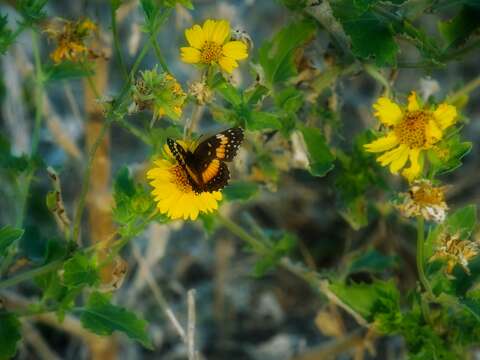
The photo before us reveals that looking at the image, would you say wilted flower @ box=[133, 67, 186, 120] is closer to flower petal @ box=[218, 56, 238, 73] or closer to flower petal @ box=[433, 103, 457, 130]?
flower petal @ box=[218, 56, 238, 73]

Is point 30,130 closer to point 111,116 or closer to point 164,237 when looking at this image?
point 164,237

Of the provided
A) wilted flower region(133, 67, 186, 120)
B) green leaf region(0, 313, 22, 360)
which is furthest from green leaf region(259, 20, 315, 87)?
green leaf region(0, 313, 22, 360)

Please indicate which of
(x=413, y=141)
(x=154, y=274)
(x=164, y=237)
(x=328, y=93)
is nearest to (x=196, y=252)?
(x=154, y=274)

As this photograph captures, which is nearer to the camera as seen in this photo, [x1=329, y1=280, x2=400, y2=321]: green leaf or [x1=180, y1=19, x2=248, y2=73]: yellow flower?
[x1=180, y1=19, x2=248, y2=73]: yellow flower

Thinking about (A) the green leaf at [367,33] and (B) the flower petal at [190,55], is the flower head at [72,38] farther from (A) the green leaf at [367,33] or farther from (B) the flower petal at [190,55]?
(A) the green leaf at [367,33]

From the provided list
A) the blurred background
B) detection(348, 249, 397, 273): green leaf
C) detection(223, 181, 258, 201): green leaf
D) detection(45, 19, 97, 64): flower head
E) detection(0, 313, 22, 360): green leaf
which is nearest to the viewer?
detection(0, 313, 22, 360): green leaf

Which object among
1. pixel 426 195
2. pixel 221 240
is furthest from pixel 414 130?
pixel 221 240
